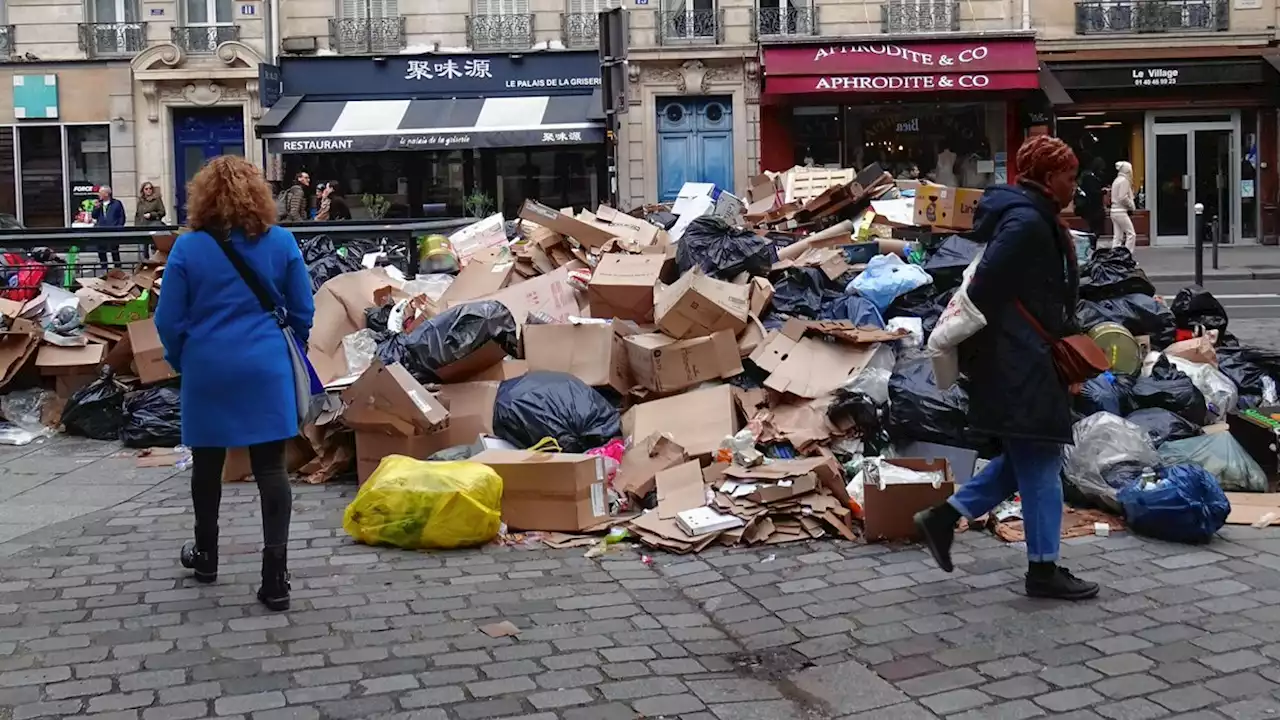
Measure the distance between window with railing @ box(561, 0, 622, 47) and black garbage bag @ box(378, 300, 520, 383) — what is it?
17116 millimetres

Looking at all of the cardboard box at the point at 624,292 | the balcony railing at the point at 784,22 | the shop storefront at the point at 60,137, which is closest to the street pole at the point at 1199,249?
the balcony railing at the point at 784,22

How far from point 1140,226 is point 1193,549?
65.3ft

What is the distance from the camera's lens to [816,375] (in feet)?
22.3

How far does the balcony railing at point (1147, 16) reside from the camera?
23.4 meters

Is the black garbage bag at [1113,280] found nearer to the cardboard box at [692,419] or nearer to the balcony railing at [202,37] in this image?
the cardboard box at [692,419]

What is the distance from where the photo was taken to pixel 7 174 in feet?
78.9

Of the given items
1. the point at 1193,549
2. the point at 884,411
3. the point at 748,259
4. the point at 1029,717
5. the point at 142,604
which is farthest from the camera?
the point at 748,259

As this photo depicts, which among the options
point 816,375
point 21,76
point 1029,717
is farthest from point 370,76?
point 1029,717

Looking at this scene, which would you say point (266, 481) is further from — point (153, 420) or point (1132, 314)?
point (1132, 314)

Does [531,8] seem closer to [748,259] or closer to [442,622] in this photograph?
[748,259]

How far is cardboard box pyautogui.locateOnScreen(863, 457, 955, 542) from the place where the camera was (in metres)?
5.43

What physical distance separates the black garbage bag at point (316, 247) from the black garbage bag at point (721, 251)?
3036 millimetres

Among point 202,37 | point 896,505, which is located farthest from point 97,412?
point 202,37

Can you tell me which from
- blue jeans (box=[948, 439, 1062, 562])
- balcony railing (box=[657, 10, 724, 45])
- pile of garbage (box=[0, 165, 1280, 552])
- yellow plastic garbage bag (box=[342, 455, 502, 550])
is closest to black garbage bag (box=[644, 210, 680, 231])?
pile of garbage (box=[0, 165, 1280, 552])
